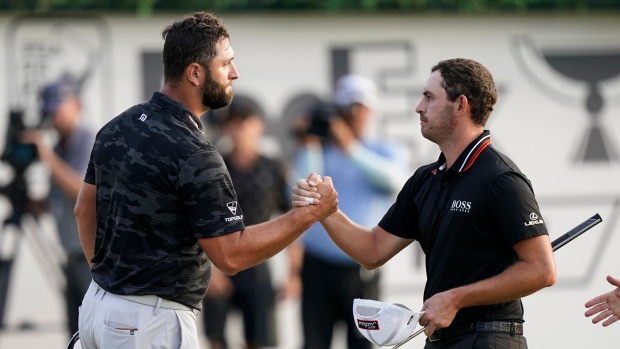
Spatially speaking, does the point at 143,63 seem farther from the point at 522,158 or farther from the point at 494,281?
the point at 494,281

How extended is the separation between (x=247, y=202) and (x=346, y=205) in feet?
2.63

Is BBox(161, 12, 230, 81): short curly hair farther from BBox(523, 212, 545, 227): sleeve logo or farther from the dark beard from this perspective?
BBox(523, 212, 545, 227): sleeve logo

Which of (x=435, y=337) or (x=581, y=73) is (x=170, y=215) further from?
(x=581, y=73)

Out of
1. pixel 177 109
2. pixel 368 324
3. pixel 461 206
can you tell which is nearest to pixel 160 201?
pixel 177 109

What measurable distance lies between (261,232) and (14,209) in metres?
4.66

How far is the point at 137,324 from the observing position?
4.02m

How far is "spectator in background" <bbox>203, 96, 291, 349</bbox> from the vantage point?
778 cm

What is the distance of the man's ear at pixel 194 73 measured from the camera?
13.5ft

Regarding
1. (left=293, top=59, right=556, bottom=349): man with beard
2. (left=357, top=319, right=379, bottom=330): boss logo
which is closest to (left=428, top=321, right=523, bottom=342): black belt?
(left=293, top=59, right=556, bottom=349): man with beard

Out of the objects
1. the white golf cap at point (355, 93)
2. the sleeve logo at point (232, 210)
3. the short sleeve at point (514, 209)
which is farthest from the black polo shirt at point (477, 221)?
the white golf cap at point (355, 93)

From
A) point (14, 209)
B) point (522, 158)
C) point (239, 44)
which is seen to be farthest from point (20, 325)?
point (522, 158)

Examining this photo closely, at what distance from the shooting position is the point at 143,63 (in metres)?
8.37

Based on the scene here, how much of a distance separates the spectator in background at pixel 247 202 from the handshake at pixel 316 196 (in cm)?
337

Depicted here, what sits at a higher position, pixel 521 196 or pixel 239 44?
pixel 239 44
